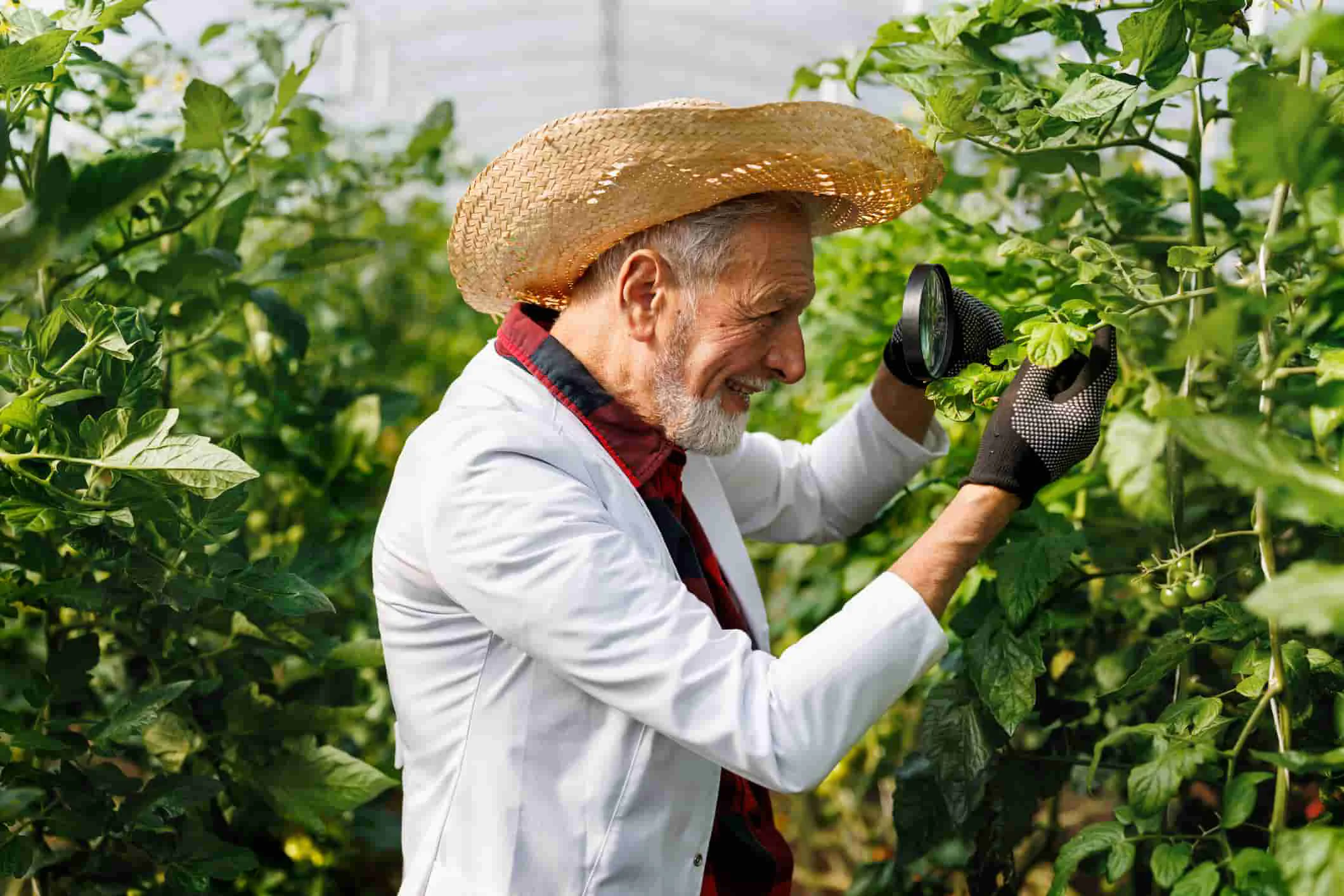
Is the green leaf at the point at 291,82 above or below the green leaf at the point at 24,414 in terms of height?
above

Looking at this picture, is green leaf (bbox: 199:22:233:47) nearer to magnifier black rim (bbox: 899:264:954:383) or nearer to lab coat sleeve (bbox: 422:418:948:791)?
lab coat sleeve (bbox: 422:418:948:791)

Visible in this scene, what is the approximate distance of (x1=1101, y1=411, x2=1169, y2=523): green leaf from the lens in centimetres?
123

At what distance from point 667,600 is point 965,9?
916 millimetres

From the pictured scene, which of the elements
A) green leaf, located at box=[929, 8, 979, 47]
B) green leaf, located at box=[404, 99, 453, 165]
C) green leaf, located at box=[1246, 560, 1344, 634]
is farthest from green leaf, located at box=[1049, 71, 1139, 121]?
green leaf, located at box=[404, 99, 453, 165]

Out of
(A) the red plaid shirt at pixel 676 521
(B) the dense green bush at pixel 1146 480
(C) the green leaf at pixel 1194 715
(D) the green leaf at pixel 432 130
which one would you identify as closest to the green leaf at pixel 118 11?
(A) the red plaid shirt at pixel 676 521

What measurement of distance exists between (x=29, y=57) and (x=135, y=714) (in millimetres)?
873

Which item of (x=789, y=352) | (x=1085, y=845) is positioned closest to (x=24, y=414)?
(x=789, y=352)

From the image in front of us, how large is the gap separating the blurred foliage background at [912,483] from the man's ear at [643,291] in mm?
399

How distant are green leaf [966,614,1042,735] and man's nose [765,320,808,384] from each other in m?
0.46

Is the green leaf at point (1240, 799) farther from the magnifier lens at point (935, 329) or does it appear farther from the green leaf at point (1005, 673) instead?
the magnifier lens at point (935, 329)

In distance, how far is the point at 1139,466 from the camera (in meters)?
1.43

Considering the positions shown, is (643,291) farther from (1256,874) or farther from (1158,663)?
(1256,874)

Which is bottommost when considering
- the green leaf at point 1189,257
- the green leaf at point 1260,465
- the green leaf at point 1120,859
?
the green leaf at point 1120,859

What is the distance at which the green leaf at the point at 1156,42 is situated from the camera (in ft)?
4.56
